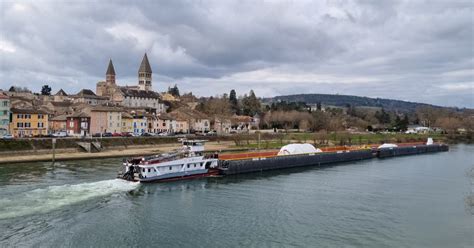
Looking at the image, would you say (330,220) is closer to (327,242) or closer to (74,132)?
(327,242)

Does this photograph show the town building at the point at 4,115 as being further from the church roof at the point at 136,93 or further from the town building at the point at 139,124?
the church roof at the point at 136,93

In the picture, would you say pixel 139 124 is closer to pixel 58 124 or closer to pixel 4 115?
pixel 58 124

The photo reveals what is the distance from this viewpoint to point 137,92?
147 meters

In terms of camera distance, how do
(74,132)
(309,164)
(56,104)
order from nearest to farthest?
(309,164), (74,132), (56,104)

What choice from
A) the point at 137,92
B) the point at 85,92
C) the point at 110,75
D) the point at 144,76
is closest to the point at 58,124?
the point at 85,92

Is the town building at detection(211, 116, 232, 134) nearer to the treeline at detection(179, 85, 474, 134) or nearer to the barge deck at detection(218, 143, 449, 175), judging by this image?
the treeline at detection(179, 85, 474, 134)

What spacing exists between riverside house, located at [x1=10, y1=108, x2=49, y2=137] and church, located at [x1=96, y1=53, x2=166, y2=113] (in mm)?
41163

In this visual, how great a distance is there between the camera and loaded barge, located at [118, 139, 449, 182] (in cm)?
4841

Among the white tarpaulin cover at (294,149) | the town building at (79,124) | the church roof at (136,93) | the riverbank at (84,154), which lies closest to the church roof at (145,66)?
the church roof at (136,93)

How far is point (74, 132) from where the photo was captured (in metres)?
89.9

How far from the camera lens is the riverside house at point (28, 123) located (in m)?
79.7

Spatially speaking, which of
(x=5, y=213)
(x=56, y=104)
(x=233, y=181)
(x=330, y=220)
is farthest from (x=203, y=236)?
(x=56, y=104)

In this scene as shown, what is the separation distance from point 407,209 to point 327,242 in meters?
13.0

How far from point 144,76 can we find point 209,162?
126 metres
